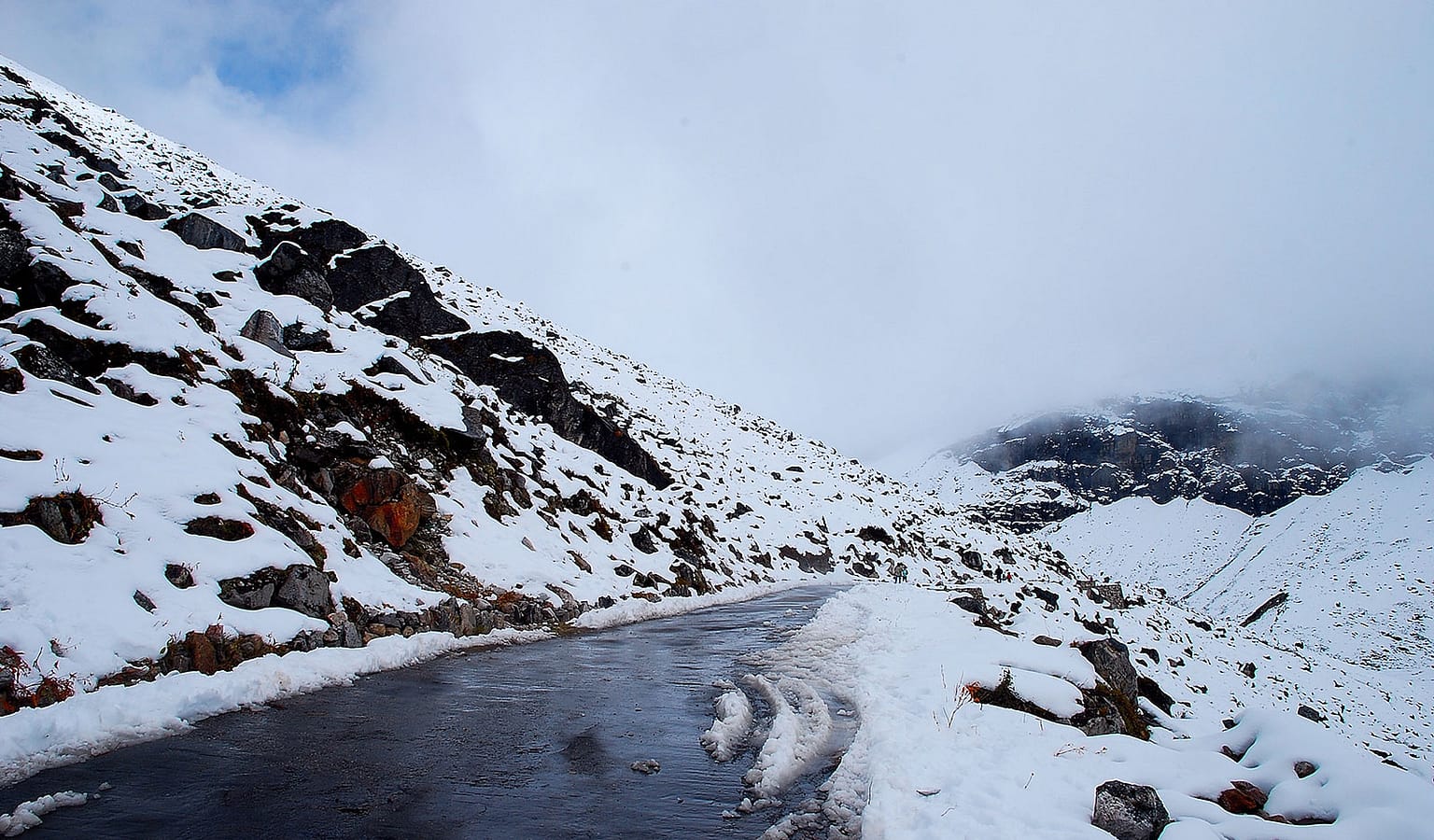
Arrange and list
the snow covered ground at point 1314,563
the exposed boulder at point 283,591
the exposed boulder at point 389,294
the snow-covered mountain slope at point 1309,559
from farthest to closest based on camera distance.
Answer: the snow-covered mountain slope at point 1309,559 < the snow covered ground at point 1314,563 < the exposed boulder at point 389,294 < the exposed boulder at point 283,591

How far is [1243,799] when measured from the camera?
224 inches

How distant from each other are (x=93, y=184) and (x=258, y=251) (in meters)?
5.61

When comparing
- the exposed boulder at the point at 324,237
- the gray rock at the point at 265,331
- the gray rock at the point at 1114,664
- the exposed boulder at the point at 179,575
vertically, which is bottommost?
the gray rock at the point at 1114,664

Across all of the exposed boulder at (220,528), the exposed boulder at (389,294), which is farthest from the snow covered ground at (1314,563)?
the exposed boulder at (389,294)

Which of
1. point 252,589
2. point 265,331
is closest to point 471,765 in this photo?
point 252,589

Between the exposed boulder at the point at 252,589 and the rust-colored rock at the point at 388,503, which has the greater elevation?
the rust-colored rock at the point at 388,503

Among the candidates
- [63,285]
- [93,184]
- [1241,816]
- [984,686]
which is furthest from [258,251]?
[1241,816]

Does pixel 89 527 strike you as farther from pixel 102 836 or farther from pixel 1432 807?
pixel 1432 807

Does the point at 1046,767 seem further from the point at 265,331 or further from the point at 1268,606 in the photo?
the point at 1268,606

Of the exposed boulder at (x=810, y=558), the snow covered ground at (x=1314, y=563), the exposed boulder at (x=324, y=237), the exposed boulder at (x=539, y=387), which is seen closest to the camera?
the exposed boulder at (x=324, y=237)

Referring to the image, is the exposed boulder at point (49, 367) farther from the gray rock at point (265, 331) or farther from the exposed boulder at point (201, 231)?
the exposed boulder at point (201, 231)

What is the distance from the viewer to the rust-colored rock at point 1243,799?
222 inches

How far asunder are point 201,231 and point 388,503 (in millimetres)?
20015

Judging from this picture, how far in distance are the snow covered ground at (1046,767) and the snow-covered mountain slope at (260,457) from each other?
8.92 m
